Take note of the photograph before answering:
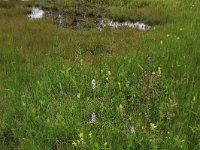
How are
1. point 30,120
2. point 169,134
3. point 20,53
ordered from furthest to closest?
point 20,53
point 30,120
point 169,134

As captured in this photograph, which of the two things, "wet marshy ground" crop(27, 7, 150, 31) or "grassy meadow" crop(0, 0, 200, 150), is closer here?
"grassy meadow" crop(0, 0, 200, 150)

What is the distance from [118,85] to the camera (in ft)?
20.3

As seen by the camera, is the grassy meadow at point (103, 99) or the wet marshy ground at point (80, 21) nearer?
the grassy meadow at point (103, 99)

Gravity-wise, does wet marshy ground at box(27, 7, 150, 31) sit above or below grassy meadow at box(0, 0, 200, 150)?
below

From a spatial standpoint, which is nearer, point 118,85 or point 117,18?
point 118,85

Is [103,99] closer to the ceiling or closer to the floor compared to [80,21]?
closer to the ceiling

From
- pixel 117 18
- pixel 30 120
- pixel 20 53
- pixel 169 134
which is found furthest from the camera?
pixel 117 18

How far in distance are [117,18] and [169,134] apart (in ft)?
40.7

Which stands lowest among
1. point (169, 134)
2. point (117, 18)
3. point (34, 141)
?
point (117, 18)

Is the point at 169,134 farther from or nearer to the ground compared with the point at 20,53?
farther from the ground

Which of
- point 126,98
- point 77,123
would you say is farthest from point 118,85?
point 77,123

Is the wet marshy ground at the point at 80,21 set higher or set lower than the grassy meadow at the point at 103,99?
lower

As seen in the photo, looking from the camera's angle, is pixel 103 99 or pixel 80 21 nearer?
pixel 103 99

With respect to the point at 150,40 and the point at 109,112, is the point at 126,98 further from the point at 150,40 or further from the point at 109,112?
the point at 150,40
